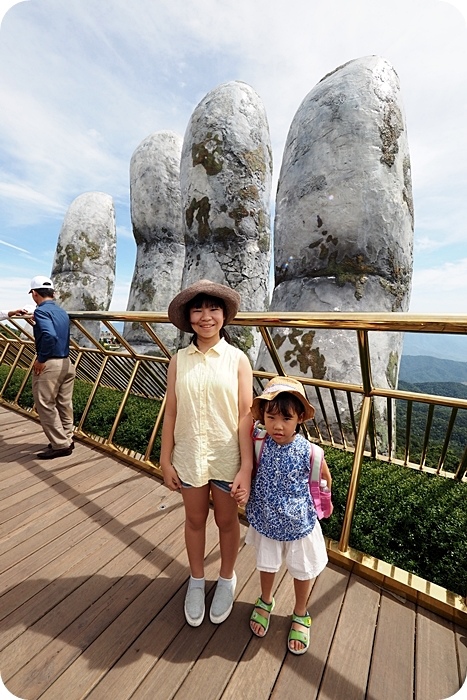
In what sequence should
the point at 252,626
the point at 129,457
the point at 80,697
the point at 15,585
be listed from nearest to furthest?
the point at 80,697, the point at 252,626, the point at 15,585, the point at 129,457

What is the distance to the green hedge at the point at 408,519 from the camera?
2.06m

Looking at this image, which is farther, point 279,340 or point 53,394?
point 279,340

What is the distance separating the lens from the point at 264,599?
1464 millimetres

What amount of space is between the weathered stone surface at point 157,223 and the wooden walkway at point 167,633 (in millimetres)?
8316

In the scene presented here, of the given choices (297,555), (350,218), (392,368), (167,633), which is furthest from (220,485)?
(350,218)

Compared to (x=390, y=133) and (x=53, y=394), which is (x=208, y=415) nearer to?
(x=53, y=394)

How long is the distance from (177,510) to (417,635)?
1.52 meters

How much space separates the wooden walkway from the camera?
1.22m

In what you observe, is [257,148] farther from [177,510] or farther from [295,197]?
[177,510]

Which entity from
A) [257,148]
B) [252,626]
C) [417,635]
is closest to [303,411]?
[252,626]

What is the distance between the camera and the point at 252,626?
1.42 m

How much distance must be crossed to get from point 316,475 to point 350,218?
3.98 metres

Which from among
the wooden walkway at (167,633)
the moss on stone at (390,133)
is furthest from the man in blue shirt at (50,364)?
the moss on stone at (390,133)

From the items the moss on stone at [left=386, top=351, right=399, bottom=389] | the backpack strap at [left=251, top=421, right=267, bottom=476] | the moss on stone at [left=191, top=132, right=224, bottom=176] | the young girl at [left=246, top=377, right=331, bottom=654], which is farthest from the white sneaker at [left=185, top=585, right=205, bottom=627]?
the moss on stone at [left=191, top=132, right=224, bottom=176]
